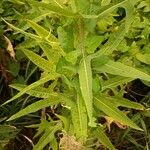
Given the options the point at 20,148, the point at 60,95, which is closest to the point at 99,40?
the point at 60,95

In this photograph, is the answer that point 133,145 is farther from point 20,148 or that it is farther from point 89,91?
point 89,91

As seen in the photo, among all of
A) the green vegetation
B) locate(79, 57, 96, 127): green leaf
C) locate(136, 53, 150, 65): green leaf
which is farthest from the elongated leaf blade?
locate(136, 53, 150, 65): green leaf

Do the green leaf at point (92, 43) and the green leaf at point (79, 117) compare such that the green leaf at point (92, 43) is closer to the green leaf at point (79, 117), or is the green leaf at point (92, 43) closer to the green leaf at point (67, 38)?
the green leaf at point (67, 38)

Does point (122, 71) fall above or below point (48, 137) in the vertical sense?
above

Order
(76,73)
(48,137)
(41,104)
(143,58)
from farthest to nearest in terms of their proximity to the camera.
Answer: (143,58) → (48,137) → (41,104) → (76,73)

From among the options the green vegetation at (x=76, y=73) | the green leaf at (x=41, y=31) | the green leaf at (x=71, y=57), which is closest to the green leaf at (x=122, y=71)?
the green vegetation at (x=76, y=73)

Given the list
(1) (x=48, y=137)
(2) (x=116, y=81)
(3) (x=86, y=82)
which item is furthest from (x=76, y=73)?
(1) (x=48, y=137)

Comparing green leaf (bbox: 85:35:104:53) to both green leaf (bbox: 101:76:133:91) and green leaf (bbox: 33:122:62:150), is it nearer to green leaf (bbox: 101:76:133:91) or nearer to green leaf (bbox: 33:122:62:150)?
green leaf (bbox: 101:76:133:91)

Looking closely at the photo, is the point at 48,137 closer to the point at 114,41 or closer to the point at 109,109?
the point at 109,109
